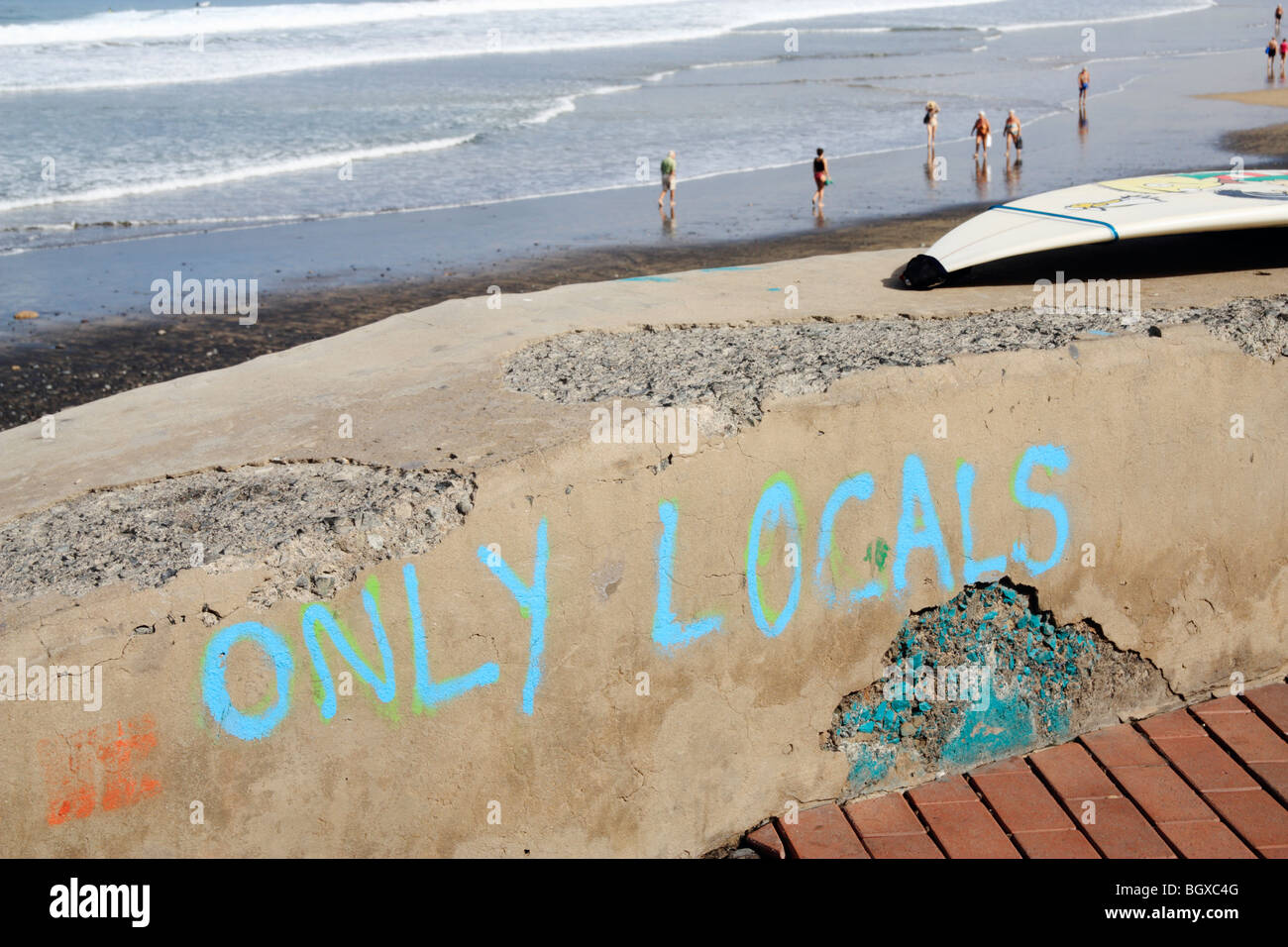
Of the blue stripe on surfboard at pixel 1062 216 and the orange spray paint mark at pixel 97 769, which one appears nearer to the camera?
the orange spray paint mark at pixel 97 769

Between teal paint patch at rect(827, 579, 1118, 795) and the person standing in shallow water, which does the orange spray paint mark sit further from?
the person standing in shallow water

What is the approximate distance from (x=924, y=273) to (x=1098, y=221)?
4.20 feet

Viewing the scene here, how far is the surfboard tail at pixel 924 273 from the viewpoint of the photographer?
607 centimetres

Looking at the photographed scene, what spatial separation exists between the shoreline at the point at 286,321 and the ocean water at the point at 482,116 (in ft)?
2.91

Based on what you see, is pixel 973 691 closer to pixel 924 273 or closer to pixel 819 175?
pixel 924 273

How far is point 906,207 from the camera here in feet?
55.4

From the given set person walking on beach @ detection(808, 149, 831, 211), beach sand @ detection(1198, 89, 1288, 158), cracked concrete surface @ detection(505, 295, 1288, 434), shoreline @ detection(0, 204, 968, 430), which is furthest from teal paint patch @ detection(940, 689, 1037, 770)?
beach sand @ detection(1198, 89, 1288, 158)

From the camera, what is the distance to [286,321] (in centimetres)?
1227

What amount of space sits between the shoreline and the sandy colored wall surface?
6.14 m

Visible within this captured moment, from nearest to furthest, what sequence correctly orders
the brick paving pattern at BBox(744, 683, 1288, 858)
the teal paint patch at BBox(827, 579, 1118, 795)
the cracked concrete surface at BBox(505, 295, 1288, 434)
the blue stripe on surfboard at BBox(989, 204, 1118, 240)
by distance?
the brick paving pattern at BBox(744, 683, 1288, 858), the cracked concrete surface at BBox(505, 295, 1288, 434), the teal paint patch at BBox(827, 579, 1118, 795), the blue stripe on surfboard at BBox(989, 204, 1118, 240)

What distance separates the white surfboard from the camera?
20.4ft

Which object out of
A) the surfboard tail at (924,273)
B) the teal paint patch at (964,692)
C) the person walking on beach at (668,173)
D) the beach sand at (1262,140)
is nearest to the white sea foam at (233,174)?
the person walking on beach at (668,173)

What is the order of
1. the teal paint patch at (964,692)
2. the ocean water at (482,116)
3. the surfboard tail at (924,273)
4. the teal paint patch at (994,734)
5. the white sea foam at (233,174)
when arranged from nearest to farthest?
the teal paint patch at (964,692) < the teal paint patch at (994,734) < the surfboard tail at (924,273) < the ocean water at (482,116) < the white sea foam at (233,174)

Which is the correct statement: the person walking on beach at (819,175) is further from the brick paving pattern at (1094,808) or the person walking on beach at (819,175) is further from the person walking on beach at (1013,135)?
the brick paving pattern at (1094,808)
